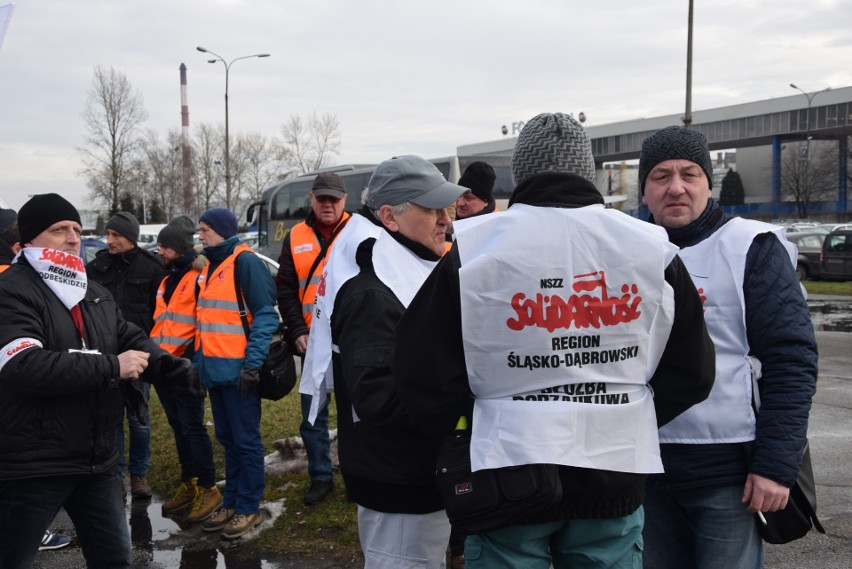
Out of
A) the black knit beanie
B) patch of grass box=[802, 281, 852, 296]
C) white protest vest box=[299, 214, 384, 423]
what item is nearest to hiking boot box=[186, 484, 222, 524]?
the black knit beanie

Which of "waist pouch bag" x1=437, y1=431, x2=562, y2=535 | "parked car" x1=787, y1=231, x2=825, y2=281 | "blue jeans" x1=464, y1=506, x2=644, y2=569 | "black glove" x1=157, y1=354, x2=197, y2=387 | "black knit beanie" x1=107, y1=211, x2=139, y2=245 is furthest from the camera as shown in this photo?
"parked car" x1=787, y1=231, x2=825, y2=281

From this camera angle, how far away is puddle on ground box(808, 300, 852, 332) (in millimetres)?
14277

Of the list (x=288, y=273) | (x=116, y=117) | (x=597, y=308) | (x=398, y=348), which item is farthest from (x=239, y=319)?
(x=116, y=117)

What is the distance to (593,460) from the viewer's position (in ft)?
6.29

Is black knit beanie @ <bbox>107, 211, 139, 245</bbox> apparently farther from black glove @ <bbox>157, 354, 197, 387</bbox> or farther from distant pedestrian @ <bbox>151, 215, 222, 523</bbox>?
black glove @ <bbox>157, 354, 197, 387</bbox>

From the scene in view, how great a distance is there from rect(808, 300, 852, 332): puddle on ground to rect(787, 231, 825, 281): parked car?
5.98 metres

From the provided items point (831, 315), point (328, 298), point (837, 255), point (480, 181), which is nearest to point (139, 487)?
point (480, 181)

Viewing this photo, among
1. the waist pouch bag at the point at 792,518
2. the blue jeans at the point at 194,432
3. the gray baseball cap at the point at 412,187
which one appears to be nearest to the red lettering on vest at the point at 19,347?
the gray baseball cap at the point at 412,187

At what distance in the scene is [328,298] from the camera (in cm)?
274

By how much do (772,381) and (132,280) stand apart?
15.5ft

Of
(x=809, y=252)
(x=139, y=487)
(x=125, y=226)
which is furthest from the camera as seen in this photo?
(x=809, y=252)

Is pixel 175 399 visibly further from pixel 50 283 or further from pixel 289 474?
pixel 50 283

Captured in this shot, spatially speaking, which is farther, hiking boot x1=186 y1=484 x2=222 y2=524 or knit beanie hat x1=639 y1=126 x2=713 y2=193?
hiking boot x1=186 y1=484 x2=222 y2=524

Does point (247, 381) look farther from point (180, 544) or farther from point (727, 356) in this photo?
point (727, 356)
